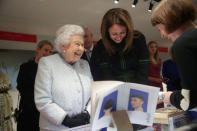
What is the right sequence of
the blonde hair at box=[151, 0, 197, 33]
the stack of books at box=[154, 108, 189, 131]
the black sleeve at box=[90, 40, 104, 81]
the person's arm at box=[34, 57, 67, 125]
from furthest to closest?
the black sleeve at box=[90, 40, 104, 81], the person's arm at box=[34, 57, 67, 125], the stack of books at box=[154, 108, 189, 131], the blonde hair at box=[151, 0, 197, 33]

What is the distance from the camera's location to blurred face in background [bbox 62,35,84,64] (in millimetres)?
1535

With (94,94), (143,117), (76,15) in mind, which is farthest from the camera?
(76,15)

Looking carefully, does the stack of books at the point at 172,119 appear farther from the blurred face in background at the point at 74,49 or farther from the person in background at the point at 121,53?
the blurred face in background at the point at 74,49

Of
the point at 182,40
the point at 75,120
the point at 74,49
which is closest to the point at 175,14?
the point at 182,40

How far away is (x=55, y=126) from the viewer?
1451mm

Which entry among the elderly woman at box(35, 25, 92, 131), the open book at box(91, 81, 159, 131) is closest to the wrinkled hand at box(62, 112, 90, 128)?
the elderly woman at box(35, 25, 92, 131)

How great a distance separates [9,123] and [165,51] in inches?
219

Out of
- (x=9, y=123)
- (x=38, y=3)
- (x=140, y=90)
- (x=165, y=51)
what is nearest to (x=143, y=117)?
(x=140, y=90)

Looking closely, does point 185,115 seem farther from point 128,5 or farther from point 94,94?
point 128,5

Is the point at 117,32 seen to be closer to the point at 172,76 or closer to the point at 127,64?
the point at 127,64

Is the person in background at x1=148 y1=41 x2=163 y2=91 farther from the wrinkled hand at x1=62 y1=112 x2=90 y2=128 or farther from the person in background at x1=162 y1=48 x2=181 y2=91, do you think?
the wrinkled hand at x1=62 y1=112 x2=90 y2=128

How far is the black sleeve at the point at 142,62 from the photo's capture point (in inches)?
62.4

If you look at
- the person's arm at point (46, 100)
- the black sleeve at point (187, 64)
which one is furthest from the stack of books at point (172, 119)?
the person's arm at point (46, 100)

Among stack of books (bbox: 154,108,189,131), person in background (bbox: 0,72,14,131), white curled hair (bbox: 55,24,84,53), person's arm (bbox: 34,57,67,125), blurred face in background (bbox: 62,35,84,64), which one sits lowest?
person in background (bbox: 0,72,14,131)
